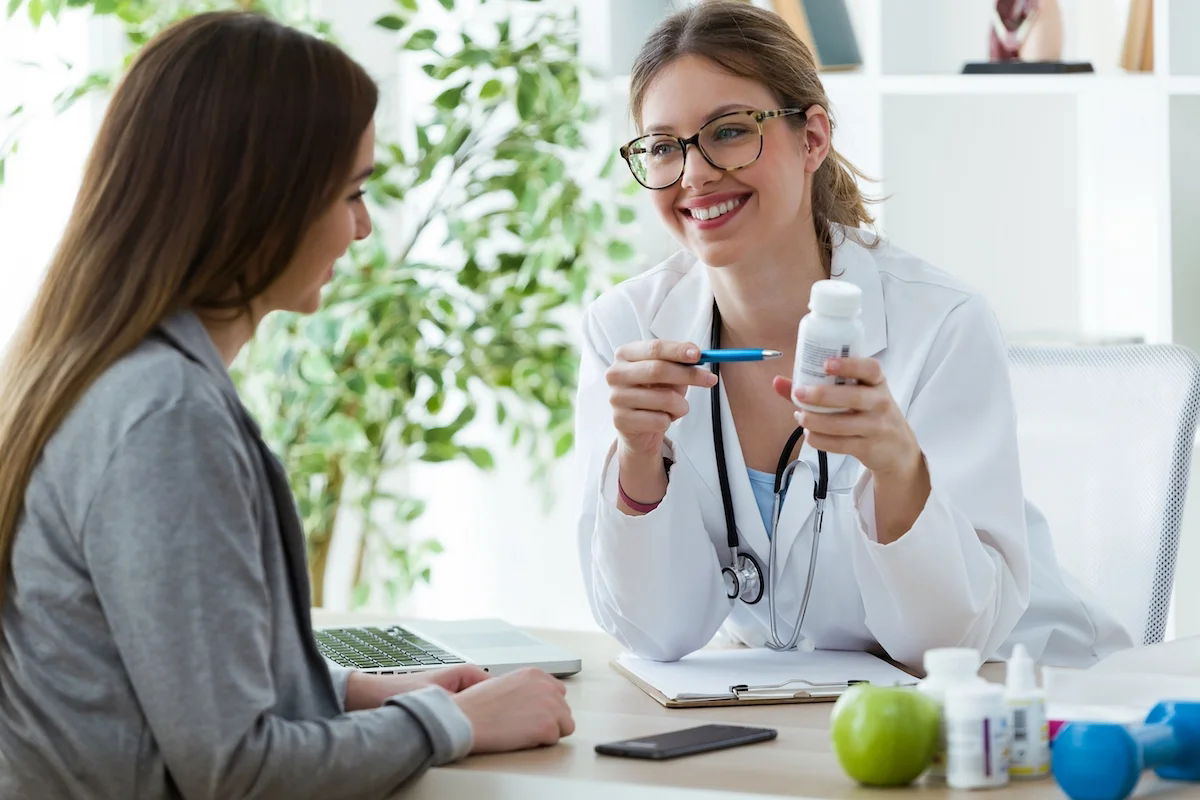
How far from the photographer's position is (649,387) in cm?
151

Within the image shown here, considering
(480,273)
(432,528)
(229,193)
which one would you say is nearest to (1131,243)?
(480,273)

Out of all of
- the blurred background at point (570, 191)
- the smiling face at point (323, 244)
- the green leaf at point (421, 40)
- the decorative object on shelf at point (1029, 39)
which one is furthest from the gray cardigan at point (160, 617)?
the decorative object on shelf at point (1029, 39)

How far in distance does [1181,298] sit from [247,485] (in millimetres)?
2446

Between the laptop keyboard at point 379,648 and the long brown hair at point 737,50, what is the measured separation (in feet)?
2.32

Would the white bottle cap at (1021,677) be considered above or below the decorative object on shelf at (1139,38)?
below

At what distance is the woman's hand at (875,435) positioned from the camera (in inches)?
52.5

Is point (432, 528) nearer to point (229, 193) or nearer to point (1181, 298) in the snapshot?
point (1181, 298)

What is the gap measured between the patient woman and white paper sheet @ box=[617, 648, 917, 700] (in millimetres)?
208

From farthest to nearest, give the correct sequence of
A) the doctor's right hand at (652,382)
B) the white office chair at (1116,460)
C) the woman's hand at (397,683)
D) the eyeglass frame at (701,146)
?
1. the white office chair at (1116,460)
2. the eyeglass frame at (701,146)
3. the doctor's right hand at (652,382)
4. the woman's hand at (397,683)

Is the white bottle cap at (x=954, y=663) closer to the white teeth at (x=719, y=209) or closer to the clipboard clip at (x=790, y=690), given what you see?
the clipboard clip at (x=790, y=690)

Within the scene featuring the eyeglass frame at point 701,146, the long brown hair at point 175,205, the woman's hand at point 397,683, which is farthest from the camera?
the eyeglass frame at point 701,146

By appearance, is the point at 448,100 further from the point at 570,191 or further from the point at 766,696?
the point at 766,696

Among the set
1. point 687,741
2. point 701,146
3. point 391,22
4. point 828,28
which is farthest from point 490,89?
point 687,741

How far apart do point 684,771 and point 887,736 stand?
0.17 metres
